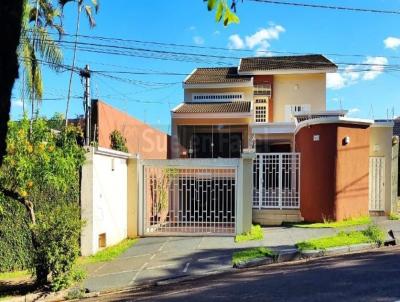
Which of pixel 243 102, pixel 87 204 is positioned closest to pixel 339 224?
pixel 87 204

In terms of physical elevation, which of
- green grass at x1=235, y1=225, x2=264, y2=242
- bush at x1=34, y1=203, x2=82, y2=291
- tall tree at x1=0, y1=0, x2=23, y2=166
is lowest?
green grass at x1=235, y1=225, x2=264, y2=242

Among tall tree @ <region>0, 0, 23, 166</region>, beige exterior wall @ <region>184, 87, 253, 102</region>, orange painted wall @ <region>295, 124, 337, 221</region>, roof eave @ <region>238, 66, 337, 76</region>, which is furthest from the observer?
beige exterior wall @ <region>184, 87, 253, 102</region>

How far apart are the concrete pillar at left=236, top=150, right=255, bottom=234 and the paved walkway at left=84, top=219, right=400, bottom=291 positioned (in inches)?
23.4

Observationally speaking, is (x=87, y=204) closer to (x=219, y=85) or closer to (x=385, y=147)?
(x=385, y=147)

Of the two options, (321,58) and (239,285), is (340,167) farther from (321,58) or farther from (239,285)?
(321,58)

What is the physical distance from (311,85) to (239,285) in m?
22.0

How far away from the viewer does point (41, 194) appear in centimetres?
973

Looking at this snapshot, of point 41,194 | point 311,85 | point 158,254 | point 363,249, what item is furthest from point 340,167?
point 311,85

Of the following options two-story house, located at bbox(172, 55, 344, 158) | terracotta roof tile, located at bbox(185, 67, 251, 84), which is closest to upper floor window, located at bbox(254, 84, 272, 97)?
two-story house, located at bbox(172, 55, 344, 158)

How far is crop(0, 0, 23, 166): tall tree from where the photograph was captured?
2062mm

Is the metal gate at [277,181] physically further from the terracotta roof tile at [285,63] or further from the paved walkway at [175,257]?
the terracotta roof tile at [285,63]

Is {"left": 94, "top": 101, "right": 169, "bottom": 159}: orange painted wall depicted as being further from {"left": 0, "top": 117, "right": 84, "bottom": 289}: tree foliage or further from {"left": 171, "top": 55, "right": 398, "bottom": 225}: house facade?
{"left": 0, "top": 117, "right": 84, "bottom": 289}: tree foliage

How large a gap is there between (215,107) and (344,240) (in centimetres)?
1539

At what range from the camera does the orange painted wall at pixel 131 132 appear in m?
14.4
